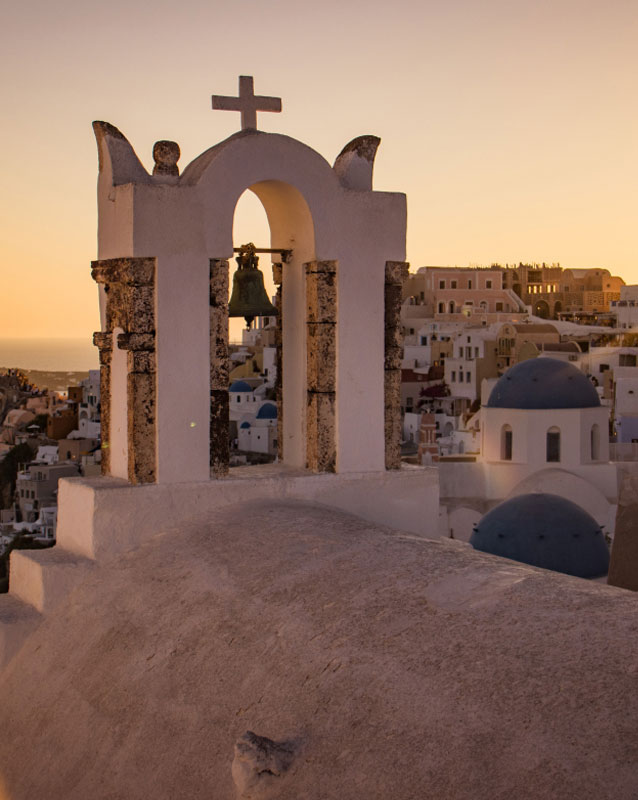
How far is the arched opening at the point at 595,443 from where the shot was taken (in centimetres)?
2215

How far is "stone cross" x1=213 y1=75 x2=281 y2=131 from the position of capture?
5648 mm

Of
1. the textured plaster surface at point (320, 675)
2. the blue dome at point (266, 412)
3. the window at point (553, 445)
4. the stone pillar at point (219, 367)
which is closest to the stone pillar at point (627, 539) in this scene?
the textured plaster surface at point (320, 675)

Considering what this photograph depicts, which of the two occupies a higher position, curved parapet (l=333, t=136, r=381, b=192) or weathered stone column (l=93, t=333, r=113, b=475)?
curved parapet (l=333, t=136, r=381, b=192)

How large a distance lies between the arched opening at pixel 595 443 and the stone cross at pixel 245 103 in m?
17.4

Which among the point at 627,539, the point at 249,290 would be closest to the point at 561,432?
the point at 249,290

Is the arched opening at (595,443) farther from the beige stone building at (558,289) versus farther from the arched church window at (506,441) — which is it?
the beige stone building at (558,289)

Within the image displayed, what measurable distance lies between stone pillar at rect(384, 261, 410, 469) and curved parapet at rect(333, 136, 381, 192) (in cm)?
41

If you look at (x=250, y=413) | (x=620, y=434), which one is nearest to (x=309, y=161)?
(x=620, y=434)

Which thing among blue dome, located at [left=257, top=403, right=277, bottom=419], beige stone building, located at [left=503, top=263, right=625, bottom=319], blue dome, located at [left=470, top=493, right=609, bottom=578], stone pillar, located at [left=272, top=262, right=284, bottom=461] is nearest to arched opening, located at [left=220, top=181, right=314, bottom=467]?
stone pillar, located at [left=272, top=262, right=284, bottom=461]

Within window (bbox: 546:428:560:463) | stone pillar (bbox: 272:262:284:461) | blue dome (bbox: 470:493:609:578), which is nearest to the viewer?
stone pillar (bbox: 272:262:284:461)

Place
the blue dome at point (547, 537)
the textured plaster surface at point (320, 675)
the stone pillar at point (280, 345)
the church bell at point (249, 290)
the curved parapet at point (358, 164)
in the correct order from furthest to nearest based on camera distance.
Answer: the blue dome at point (547, 537) → the church bell at point (249, 290) → the stone pillar at point (280, 345) → the curved parapet at point (358, 164) → the textured plaster surface at point (320, 675)

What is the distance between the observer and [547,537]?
45.0 ft

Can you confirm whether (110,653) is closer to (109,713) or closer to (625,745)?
(109,713)

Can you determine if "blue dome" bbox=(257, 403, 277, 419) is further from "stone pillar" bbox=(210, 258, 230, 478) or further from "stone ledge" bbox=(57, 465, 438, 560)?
"stone pillar" bbox=(210, 258, 230, 478)
